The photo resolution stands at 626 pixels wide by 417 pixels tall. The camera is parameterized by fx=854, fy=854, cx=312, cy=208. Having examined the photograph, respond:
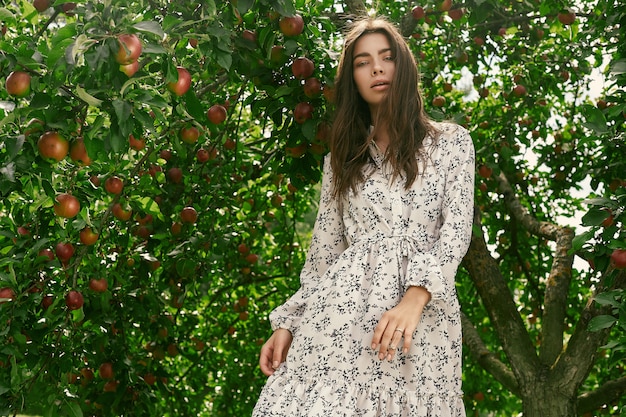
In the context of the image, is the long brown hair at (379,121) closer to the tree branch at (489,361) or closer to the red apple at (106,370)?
the tree branch at (489,361)

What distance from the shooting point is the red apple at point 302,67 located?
2.37 meters

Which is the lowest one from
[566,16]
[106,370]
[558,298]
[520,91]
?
[106,370]

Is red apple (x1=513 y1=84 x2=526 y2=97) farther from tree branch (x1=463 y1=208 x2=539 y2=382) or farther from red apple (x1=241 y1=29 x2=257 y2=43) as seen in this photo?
red apple (x1=241 y1=29 x2=257 y2=43)

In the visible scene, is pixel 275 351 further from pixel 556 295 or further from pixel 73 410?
pixel 556 295

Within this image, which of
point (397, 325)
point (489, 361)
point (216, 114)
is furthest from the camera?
point (489, 361)

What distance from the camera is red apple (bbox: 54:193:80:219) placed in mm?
2137

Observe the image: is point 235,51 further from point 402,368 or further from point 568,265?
point 568,265

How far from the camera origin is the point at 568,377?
2.77 metres

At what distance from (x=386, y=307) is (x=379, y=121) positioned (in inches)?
20.0

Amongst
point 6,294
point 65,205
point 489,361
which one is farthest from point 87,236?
point 489,361

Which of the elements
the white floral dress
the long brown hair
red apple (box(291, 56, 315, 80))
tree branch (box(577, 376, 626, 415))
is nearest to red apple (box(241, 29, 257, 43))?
red apple (box(291, 56, 315, 80))

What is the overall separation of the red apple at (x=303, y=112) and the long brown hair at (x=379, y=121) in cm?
17

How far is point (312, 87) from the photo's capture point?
239 cm

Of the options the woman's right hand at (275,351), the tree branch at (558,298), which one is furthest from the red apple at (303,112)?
the tree branch at (558,298)
